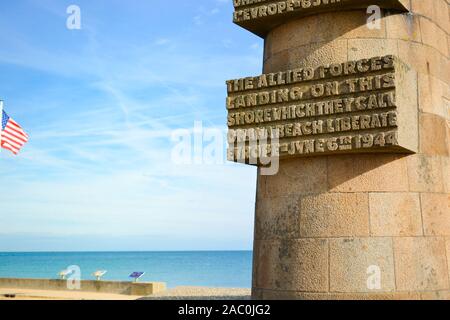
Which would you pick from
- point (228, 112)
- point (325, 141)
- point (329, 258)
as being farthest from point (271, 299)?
Answer: point (228, 112)

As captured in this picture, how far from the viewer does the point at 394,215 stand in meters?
7.92

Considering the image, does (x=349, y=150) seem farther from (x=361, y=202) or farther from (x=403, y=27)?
(x=403, y=27)

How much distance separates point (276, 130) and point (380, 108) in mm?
1713

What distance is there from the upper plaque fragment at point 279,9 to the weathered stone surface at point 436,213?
328 centimetres

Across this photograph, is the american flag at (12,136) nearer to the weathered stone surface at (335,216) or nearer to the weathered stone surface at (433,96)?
the weathered stone surface at (335,216)

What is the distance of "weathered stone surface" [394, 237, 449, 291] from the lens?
304 inches

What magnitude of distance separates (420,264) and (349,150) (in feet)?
6.89

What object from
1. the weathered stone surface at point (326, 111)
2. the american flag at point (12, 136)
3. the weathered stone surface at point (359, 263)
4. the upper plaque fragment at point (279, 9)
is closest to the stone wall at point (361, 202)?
the weathered stone surface at point (359, 263)

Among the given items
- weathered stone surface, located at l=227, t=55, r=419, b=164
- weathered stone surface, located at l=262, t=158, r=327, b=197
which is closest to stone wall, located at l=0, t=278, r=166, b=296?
weathered stone surface, located at l=262, t=158, r=327, b=197

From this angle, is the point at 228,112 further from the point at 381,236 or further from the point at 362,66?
the point at 381,236

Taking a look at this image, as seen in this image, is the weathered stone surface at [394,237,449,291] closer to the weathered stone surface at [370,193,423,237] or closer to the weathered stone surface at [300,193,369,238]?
the weathered stone surface at [370,193,423,237]

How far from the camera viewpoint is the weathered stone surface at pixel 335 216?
7.91 m

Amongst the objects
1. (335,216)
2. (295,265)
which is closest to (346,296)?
(295,265)

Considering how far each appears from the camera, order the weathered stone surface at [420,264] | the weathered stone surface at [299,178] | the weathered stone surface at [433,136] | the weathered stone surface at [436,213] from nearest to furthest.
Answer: the weathered stone surface at [420,264] < the weathered stone surface at [436,213] < the weathered stone surface at [299,178] < the weathered stone surface at [433,136]
